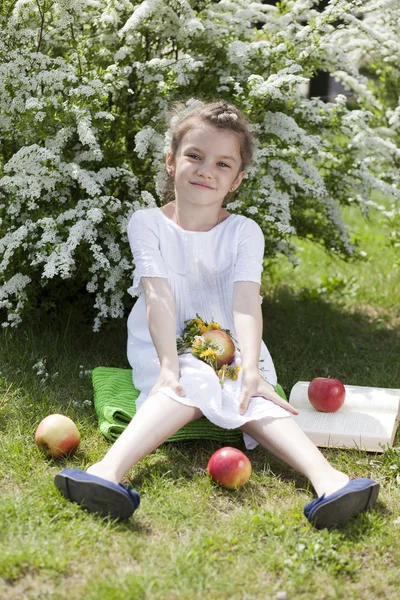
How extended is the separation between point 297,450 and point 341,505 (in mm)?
295

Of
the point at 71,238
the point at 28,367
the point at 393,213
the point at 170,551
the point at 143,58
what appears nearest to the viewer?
the point at 170,551

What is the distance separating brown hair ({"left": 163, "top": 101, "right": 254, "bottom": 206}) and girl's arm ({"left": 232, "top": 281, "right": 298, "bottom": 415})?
557mm

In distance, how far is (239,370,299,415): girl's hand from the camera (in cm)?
281

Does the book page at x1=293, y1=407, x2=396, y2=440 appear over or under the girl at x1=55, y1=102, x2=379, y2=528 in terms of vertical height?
under

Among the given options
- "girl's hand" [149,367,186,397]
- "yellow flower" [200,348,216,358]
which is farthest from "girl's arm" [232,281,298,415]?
"girl's hand" [149,367,186,397]

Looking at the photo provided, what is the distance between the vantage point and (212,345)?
3.00 meters

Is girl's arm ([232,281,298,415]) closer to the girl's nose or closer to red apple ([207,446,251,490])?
red apple ([207,446,251,490])

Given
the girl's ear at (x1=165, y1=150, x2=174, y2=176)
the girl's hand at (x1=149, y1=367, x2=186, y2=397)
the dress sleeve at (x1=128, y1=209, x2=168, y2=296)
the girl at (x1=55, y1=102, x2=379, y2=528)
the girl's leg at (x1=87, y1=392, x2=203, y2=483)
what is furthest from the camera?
the girl's ear at (x1=165, y1=150, x2=174, y2=176)

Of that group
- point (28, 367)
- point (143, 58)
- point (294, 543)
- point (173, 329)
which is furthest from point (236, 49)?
point (294, 543)

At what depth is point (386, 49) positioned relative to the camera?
4199 millimetres

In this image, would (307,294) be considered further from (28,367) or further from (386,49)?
(28,367)

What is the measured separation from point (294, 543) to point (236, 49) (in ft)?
7.94

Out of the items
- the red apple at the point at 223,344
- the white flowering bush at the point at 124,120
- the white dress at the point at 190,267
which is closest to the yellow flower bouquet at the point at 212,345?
the red apple at the point at 223,344

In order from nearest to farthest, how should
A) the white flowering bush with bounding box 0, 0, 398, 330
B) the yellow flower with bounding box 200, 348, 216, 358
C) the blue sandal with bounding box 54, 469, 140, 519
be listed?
the blue sandal with bounding box 54, 469, 140, 519 → the yellow flower with bounding box 200, 348, 216, 358 → the white flowering bush with bounding box 0, 0, 398, 330
